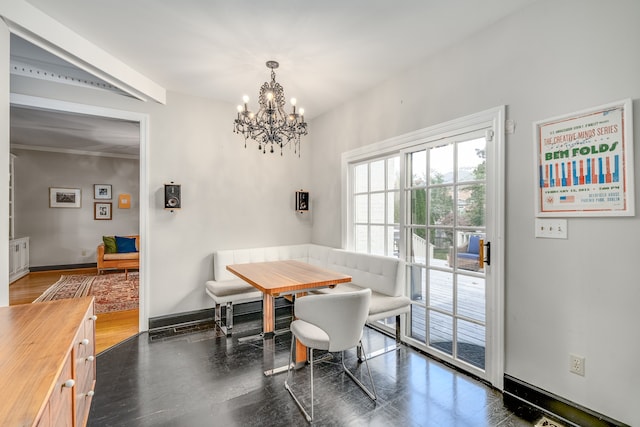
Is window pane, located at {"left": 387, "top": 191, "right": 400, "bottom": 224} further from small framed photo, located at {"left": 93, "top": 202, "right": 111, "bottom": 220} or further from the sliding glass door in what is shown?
small framed photo, located at {"left": 93, "top": 202, "right": 111, "bottom": 220}

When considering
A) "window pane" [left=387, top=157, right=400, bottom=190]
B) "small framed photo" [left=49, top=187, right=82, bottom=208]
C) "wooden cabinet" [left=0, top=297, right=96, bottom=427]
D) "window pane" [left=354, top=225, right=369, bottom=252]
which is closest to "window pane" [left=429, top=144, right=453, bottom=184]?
"window pane" [left=387, top=157, right=400, bottom=190]

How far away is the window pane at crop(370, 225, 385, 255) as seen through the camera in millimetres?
3361

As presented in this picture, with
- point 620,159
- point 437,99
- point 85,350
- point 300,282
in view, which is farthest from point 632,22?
point 85,350

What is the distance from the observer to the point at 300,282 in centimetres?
249

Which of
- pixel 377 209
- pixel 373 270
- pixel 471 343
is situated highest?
pixel 377 209

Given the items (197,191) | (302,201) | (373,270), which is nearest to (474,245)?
(373,270)

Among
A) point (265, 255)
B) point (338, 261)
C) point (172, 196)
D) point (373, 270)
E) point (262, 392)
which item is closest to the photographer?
point (262, 392)

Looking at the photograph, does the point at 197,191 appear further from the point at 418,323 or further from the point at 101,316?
the point at 418,323

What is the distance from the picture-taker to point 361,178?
12.1 feet

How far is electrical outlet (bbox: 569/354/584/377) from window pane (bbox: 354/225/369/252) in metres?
2.05

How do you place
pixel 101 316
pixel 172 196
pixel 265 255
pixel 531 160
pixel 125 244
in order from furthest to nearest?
pixel 125 244
pixel 265 255
pixel 101 316
pixel 172 196
pixel 531 160

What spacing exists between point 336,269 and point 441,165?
5.64 ft

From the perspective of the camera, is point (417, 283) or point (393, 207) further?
point (393, 207)

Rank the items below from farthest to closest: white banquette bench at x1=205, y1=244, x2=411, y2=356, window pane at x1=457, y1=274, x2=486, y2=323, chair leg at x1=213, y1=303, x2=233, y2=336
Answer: chair leg at x1=213, y1=303, x2=233, y2=336, white banquette bench at x1=205, y1=244, x2=411, y2=356, window pane at x1=457, y1=274, x2=486, y2=323
